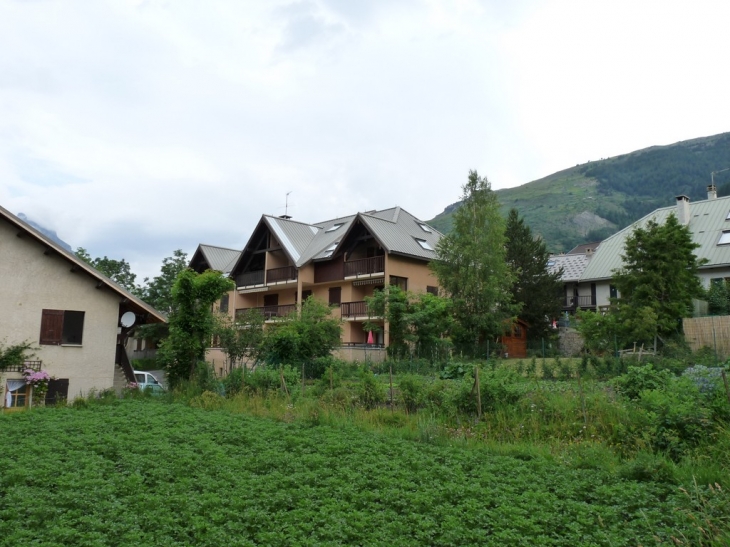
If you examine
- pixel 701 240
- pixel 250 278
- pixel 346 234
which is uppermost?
pixel 346 234

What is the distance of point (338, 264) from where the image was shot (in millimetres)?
39844

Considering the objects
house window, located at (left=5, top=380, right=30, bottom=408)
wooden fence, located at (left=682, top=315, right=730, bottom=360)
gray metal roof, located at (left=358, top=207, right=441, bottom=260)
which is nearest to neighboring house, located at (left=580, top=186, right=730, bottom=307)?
wooden fence, located at (left=682, top=315, right=730, bottom=360)

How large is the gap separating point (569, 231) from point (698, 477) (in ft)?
424

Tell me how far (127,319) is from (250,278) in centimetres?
2136

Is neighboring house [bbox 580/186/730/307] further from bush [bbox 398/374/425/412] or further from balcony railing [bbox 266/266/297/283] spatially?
bush [bbox 398/374/425/412]

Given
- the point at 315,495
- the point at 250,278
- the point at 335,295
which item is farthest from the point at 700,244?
the point at 315,495

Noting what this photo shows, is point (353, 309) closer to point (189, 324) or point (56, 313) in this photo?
→ point (189, 324)

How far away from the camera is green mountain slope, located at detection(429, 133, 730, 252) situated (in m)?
133

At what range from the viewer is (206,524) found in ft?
22.0

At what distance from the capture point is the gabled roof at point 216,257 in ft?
161

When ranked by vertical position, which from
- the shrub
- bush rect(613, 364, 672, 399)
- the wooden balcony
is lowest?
the shrub

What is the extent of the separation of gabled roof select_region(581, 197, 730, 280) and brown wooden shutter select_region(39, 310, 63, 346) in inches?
1187

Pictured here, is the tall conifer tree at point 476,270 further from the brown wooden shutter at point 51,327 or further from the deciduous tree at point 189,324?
the brown wooden shutter at point 51,327

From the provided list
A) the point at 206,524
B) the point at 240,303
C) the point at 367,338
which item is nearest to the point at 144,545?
the point at 206,524
